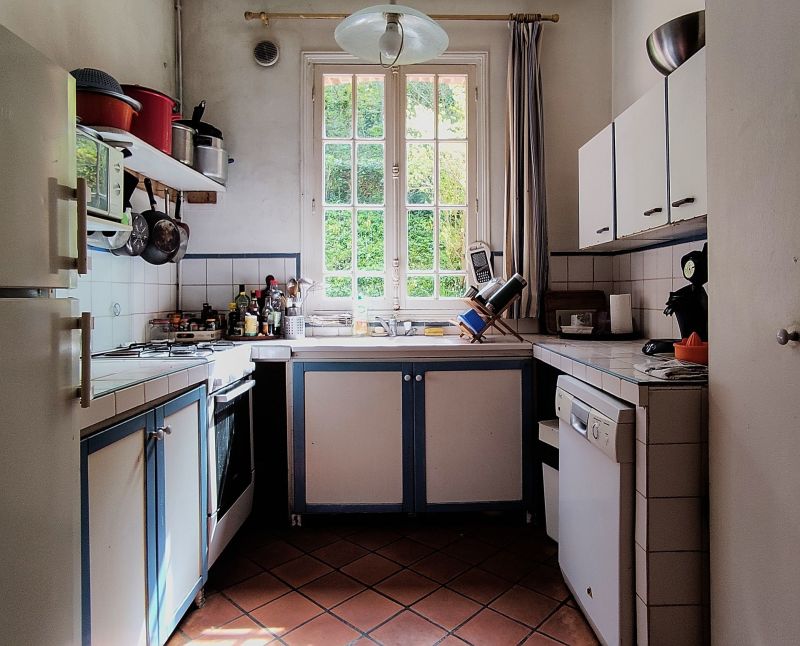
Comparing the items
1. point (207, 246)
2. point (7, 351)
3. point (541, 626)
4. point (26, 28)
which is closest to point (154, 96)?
point (26, 28)

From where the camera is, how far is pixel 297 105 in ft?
10.4

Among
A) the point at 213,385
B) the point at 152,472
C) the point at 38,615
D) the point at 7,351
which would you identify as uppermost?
the point at 7,351

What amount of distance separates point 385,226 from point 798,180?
90.8 inches

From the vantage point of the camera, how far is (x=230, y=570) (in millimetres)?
2275

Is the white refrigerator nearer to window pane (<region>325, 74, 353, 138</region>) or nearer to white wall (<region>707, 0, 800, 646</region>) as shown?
white wall (<region>707, 0, 800, 646</region>)

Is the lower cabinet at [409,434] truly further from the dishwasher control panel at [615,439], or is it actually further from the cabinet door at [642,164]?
the dishwasher control panel at [615,439]

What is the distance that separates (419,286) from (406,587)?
1.67m

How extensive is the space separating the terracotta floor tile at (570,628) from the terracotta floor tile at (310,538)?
1080mm

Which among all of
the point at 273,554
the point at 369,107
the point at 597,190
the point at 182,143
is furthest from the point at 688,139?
the point at 273,554

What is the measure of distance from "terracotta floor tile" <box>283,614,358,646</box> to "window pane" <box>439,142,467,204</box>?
2.26 metres

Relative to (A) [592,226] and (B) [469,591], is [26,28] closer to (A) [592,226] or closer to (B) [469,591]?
(A) [592,226]

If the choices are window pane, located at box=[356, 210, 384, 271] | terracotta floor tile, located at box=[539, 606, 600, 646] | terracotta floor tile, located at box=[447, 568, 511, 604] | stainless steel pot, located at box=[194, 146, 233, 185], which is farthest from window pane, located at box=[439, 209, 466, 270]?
terracotta floor tile, located at box=[539, 606, 600, 646]

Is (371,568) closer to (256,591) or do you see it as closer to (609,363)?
(256,591)

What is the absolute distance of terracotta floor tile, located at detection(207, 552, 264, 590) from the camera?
2.18m
